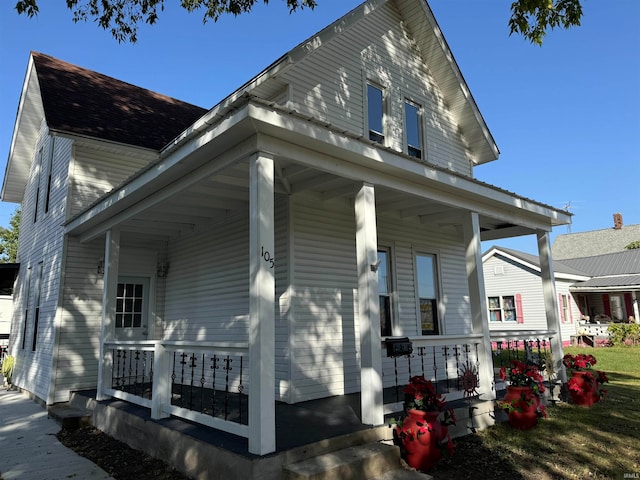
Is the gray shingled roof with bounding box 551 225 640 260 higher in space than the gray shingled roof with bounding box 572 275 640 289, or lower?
higher

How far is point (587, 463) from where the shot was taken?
4613mm

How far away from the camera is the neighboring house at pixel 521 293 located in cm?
2067

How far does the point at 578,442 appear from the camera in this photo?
17.4 feet

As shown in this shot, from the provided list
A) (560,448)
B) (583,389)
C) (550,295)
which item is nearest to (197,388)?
(560,448)

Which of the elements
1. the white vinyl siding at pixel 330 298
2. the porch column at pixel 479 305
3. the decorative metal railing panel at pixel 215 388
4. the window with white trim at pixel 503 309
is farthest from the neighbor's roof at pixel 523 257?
the decorative metal railing panel at pixel 215 388

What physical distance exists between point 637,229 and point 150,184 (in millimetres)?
47850

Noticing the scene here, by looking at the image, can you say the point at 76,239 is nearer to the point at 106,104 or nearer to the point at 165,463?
the point at 106,104

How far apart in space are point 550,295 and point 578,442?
3.60 meters

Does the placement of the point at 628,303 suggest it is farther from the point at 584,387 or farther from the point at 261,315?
the point at 261,315

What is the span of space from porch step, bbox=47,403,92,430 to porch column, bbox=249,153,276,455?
15.4 feet

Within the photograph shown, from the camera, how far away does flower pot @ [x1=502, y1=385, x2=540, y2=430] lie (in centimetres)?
578

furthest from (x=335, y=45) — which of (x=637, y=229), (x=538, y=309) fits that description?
(x=637, y=229)

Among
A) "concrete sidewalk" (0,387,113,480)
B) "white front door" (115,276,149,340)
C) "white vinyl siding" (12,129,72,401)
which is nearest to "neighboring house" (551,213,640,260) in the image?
"white front door" (115,276,149,340)

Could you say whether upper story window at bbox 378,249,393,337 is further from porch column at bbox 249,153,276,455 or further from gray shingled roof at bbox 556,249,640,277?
gray shingled roof at bbox 556,249,640,277
